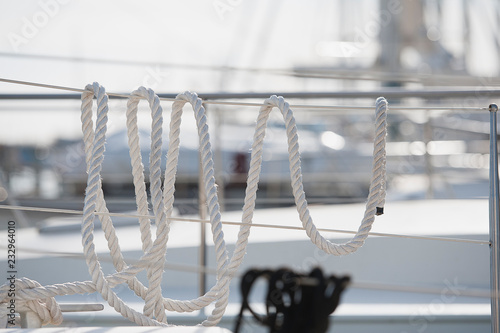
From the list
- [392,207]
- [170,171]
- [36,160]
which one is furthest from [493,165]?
[36,160]

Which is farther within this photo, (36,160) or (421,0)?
(36,160)

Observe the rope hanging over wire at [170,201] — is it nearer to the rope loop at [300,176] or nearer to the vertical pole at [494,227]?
the rope loop at [300,176]

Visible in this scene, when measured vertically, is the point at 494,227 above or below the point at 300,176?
below

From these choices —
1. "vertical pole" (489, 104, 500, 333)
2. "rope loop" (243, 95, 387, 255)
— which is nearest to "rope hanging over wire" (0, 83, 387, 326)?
"rope loop" (243, 95, 387, 255)

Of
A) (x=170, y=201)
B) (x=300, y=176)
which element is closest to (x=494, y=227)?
(x=300, y=176)

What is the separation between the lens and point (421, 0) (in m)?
5.97

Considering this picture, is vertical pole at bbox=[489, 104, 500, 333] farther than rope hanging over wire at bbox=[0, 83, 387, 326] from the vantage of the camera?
Yes

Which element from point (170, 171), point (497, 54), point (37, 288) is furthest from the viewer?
point (497, 54)

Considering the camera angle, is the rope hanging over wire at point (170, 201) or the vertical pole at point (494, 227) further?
the vertical pole at point (494, 227)

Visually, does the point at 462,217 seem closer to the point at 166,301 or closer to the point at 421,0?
the point at 166,301

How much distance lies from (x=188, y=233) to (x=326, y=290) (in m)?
1.94

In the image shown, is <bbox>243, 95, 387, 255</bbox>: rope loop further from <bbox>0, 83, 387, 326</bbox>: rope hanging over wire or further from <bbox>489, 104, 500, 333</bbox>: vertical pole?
<bbox>489, 104, 500, 333</bbox>: vertical pole

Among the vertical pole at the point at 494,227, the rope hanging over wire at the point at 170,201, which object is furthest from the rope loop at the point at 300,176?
the vertical pole at the point at 494,227

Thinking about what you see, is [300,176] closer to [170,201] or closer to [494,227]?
[170,201]
